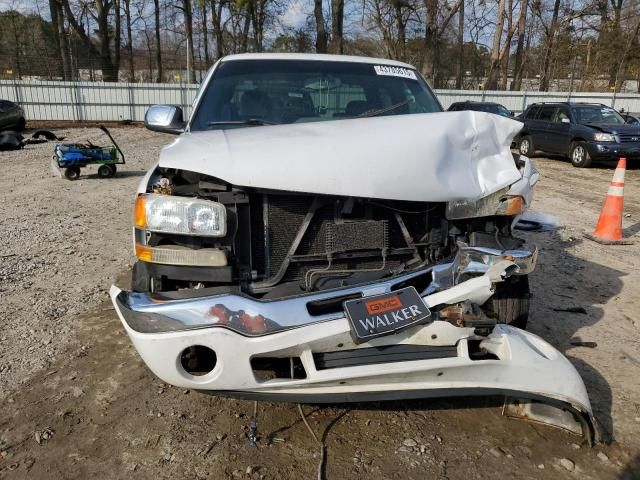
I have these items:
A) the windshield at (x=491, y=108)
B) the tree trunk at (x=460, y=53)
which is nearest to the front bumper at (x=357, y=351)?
the windshield at (x=491, y=108)

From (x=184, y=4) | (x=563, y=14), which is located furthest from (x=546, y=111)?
(x=563, y=14)

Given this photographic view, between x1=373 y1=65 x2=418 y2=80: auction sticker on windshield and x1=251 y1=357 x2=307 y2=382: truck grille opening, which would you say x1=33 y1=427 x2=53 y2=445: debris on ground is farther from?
x1=373 y1=65 x2=418 y2=80: auction sticker on windshield

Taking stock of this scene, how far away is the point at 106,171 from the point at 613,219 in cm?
876

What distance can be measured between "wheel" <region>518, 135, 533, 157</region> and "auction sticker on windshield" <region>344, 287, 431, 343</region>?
13.9 metres

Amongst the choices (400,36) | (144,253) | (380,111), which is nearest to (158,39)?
(400,36)

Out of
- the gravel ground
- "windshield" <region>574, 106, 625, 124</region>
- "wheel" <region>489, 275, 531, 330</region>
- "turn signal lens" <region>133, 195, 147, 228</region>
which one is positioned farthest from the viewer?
"windshield" <region>574, 106, 625, 124</region>

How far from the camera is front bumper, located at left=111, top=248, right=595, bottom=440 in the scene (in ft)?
6.83

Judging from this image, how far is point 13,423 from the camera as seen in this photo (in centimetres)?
259

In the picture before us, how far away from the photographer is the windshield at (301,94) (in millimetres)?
3557

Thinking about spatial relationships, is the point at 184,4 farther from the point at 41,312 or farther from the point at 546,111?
the point at 41,312

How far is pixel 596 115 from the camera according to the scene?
1318 cm

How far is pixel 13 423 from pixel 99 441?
0.50 m

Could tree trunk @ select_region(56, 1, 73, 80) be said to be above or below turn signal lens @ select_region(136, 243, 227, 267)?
above

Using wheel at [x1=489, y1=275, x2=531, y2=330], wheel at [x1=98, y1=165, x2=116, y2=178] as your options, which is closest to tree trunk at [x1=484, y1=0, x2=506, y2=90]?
wheel at [x1=98, y1=165, x2=116, y2=178]
